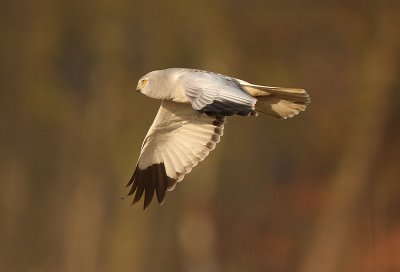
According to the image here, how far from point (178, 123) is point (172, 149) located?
83mm

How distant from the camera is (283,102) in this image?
226cm

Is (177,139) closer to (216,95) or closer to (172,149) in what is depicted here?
(172,149)

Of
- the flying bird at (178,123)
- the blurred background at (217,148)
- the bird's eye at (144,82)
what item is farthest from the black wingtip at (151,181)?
the blurred background at (217,148)

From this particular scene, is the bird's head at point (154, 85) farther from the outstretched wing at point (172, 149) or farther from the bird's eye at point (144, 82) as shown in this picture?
the outstretched wing at point (172, 149)

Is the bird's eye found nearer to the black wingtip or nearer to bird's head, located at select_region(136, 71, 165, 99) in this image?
bird's head, located at select_region(136, 71, 165, 99)

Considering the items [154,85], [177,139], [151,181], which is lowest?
[151,181]

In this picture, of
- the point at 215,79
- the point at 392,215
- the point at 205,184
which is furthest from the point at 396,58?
the point at 215,79

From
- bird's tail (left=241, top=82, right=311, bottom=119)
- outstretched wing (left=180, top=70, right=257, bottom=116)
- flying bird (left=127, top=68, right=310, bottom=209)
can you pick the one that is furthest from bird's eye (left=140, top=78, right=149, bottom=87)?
bird's tail (left=241, top=82, right=311, bottom=119)

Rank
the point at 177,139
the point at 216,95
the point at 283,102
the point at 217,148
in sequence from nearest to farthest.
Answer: the point at 216,95, the point at 283,102, the point at 177,139, the point at 217,148

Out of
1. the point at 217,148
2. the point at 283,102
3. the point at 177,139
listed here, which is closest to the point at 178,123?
the point at 177,139

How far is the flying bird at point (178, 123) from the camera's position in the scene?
6.89 ft

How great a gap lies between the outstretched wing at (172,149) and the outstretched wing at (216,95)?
0.30 meters

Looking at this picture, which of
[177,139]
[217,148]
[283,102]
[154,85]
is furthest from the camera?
[217,148]

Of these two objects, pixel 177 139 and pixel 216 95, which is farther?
pixel 177 139
